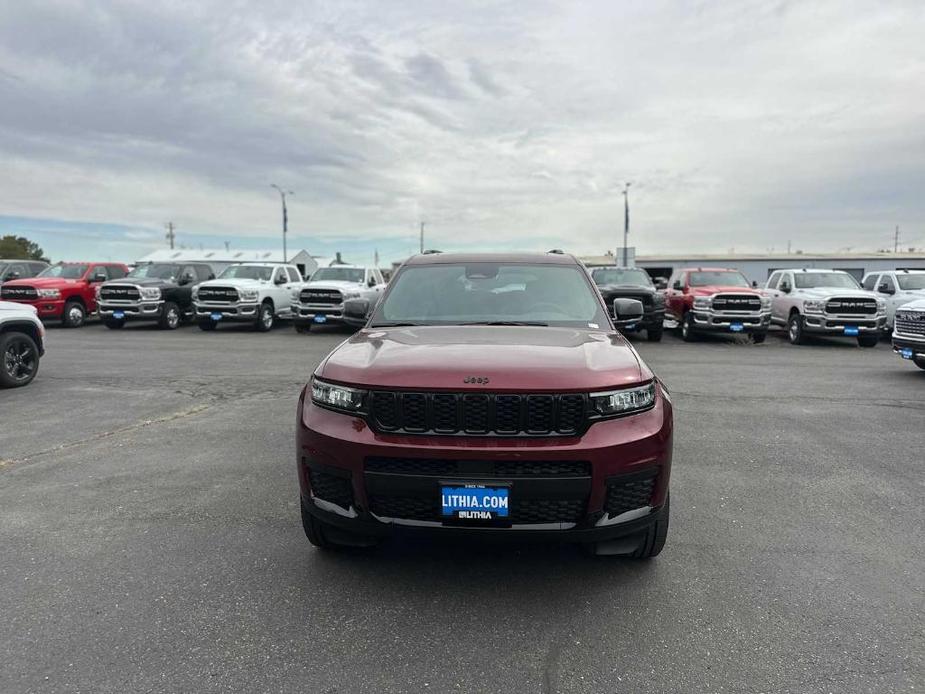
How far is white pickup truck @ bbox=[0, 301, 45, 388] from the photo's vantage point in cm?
871

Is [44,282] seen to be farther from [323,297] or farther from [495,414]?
[495,414]

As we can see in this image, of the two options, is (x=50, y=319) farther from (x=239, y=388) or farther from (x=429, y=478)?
(x=429, y=478)

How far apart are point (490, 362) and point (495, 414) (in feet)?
0.97

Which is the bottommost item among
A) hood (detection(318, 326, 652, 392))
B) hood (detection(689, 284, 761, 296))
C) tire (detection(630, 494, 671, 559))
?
tire (detection(630, 494, 671, 559))

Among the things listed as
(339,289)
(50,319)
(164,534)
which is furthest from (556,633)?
(50,319)

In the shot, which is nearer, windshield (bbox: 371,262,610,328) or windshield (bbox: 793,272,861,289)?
windshield (bbox: 371,262,610,328)

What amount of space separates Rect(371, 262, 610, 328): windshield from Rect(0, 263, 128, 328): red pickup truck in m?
18.2

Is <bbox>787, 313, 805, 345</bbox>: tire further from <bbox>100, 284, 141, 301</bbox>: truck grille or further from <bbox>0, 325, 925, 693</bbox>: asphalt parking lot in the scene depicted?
<bbox>100, 284, 141, 301</bbox>: truck grille

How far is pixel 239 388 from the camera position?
9.09 m

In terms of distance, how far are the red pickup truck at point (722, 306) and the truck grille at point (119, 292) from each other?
15640mm

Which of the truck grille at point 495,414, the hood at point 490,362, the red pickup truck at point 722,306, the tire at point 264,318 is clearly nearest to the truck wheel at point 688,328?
the red pickup truck at point 722,306

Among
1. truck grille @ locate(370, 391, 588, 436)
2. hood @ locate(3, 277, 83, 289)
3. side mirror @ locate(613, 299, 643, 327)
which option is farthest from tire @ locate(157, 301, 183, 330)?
truck grille @ locate(370, 391, 588, 436)

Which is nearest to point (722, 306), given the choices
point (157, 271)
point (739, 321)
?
point (739, 321)

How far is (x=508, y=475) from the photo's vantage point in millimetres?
2887
